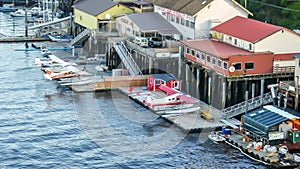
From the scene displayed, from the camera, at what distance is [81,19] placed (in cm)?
8200

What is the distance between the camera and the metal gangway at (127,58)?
6506 centimetres

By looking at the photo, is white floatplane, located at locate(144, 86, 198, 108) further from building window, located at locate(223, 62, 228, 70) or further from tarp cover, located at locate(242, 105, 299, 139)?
tarp cover, located at locate(242, 105, 299, 139)

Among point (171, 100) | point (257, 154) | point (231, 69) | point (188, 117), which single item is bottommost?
point (257, 154)

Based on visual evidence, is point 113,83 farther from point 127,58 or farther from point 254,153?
point 254,153

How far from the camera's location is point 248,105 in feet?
171

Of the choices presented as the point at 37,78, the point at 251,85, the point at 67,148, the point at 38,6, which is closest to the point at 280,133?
the point at 251,85

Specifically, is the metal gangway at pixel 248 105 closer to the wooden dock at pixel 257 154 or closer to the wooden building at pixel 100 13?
the wooden dock at pixel 257 154

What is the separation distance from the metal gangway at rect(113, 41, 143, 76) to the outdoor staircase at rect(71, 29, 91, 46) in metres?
9.42

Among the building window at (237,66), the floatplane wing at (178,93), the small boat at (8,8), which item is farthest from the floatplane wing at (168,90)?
the small boat at (8,8)

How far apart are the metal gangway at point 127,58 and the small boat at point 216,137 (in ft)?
55.4

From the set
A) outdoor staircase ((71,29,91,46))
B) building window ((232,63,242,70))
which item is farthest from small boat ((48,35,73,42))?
building window ((232,63,242,70))

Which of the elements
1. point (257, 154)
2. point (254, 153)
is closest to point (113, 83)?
point (254, 153)

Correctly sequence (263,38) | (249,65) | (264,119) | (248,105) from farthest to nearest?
(263,38) < (249,65) < (248,105) < (264,119)

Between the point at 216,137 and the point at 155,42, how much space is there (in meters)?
19.3
